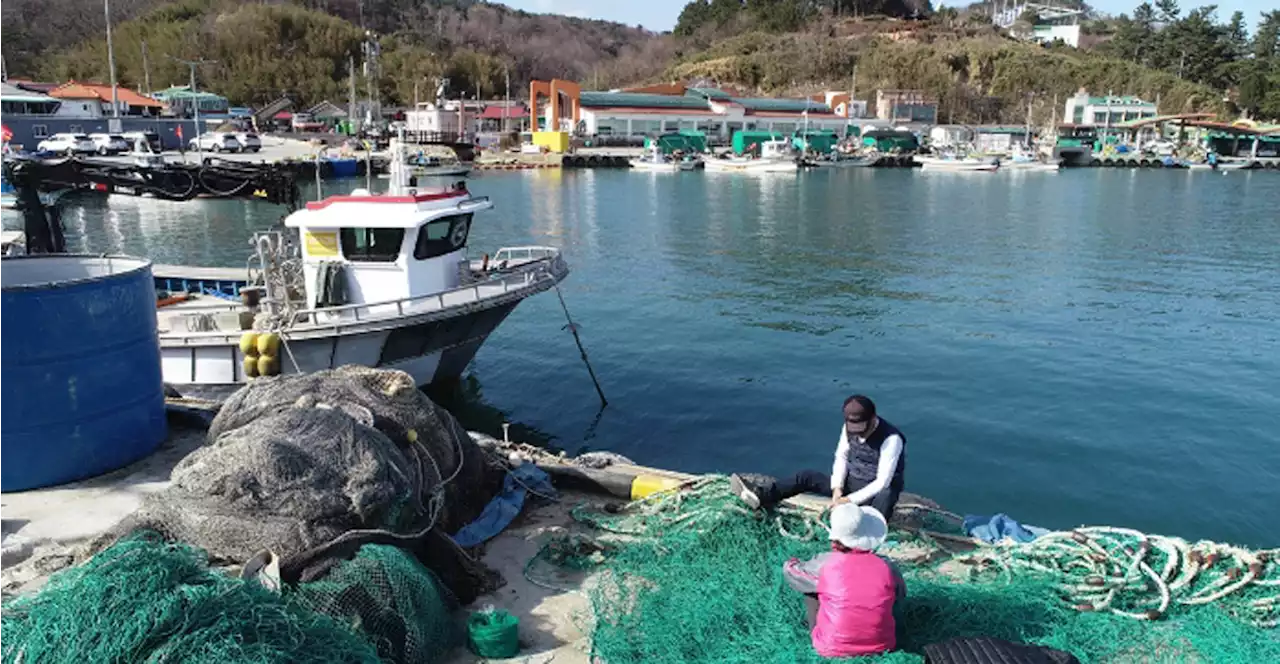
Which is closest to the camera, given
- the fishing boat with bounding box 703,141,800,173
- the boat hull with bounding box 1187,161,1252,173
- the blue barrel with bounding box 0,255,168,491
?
the blue barrel with bounding box 0,255,168,491

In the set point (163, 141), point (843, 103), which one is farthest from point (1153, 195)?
point (163, 141)

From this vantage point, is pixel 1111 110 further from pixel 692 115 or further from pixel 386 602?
pixel 386 602

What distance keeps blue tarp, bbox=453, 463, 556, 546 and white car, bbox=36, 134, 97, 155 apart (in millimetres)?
54938

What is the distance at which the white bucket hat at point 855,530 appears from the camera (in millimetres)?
4246

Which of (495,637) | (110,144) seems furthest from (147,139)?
(495,637)

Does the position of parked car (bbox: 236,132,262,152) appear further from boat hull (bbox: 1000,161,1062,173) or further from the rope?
the rope

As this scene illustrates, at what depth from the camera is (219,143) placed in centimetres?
6088

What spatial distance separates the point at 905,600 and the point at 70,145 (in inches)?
2392

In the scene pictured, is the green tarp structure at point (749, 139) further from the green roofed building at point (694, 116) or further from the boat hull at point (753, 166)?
the boat hull at point (753, 166)

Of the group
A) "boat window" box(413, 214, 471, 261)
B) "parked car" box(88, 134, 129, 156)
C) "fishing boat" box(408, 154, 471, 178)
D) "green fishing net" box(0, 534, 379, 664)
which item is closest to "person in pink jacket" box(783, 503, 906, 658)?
"green fishing net" box(0, 534, 379, 664)

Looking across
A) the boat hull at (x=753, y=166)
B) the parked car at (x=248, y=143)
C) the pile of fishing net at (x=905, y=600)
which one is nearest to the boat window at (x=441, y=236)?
the pile of fishing net at (x=905, y=600)

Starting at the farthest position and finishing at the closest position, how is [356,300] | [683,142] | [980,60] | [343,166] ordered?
1. [980,60]
2. [683,142]
3. [343,166]
4. [356,300]

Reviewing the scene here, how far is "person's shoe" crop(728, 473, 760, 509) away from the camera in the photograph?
5918mm

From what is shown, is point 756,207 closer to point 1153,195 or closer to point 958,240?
point 958,240
